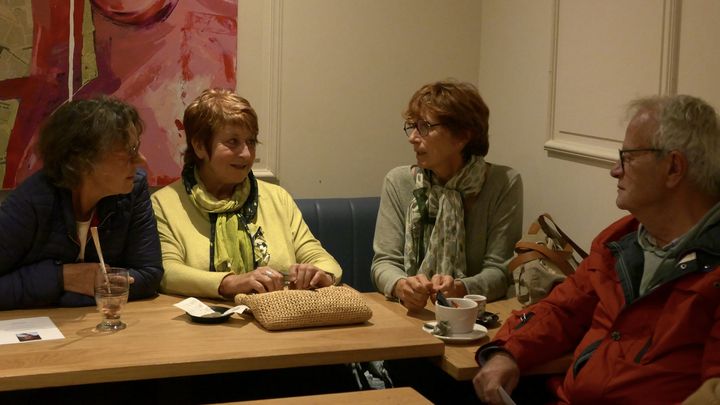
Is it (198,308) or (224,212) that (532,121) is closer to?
(224,212)

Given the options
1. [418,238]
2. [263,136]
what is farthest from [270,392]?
[263,136]

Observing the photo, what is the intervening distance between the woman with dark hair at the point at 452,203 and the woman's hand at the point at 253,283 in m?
0.49

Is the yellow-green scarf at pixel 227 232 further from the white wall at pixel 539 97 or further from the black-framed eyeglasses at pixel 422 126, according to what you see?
the white wall at pixel 539 97

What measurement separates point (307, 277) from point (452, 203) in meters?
0.64

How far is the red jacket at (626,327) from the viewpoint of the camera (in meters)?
2.18

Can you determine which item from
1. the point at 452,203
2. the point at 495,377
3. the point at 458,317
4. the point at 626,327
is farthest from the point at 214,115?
the point at 626,327

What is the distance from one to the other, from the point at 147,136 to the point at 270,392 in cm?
121

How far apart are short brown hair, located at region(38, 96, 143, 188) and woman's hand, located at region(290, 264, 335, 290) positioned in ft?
2.10

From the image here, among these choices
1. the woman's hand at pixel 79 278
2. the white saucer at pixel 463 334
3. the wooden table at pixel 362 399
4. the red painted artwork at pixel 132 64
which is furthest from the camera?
the red painted artwork at pixel 132 64

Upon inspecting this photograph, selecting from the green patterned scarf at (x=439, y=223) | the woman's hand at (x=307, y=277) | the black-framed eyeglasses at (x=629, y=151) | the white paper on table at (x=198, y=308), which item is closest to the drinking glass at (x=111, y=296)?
the white paper on table at (x=198, y=308)

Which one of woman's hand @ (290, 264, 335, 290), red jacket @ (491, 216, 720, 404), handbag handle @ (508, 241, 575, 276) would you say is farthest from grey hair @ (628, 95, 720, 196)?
woman's hand @ (290, 264, 335, 290)

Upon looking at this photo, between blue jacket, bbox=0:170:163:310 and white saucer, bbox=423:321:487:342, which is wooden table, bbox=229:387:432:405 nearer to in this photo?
white saucer, bbox=423:321:487:342

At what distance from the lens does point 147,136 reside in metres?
3.61

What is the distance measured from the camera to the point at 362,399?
2.05 m
